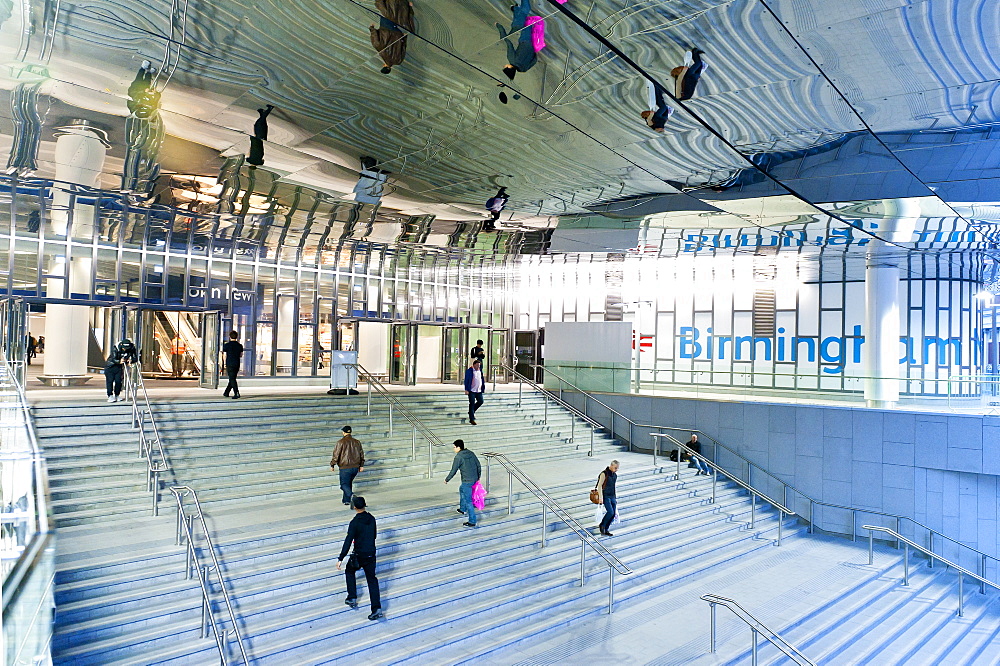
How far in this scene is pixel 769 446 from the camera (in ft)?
57.1

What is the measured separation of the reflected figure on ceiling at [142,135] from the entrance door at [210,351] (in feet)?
14.9

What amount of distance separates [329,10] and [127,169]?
28.8 feet

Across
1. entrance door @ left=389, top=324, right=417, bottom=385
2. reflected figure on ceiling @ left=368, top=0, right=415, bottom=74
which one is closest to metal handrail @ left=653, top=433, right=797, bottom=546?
reflected figure on ceiling @ left=368, top=0, right=415, bottom=74

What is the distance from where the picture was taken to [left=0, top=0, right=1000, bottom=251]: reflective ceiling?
325 inches

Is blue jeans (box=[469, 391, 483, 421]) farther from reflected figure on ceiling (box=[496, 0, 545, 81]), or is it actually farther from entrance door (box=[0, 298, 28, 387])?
entrance door (box=[0, 298, 28, 387])

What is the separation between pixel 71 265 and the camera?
18078 mm

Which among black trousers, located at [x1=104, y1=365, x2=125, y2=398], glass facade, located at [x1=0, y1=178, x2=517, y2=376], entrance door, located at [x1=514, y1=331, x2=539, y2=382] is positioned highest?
glass facade, located at [x1=0, y1=178, x2=517, y2=376]

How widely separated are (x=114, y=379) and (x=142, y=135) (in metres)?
4.45

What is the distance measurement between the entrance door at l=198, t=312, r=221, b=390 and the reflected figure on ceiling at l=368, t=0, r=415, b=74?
1208cm

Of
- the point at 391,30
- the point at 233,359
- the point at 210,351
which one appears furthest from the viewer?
the point at 210,351

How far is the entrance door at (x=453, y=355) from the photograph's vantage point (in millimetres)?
28203

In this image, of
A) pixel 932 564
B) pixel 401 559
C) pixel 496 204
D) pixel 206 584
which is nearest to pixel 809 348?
pixel 932 564

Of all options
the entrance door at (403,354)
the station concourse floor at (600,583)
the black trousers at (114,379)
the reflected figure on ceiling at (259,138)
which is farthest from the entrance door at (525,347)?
the black trousers at (114,379)

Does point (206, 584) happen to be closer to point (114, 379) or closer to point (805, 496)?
point (114, 379)
